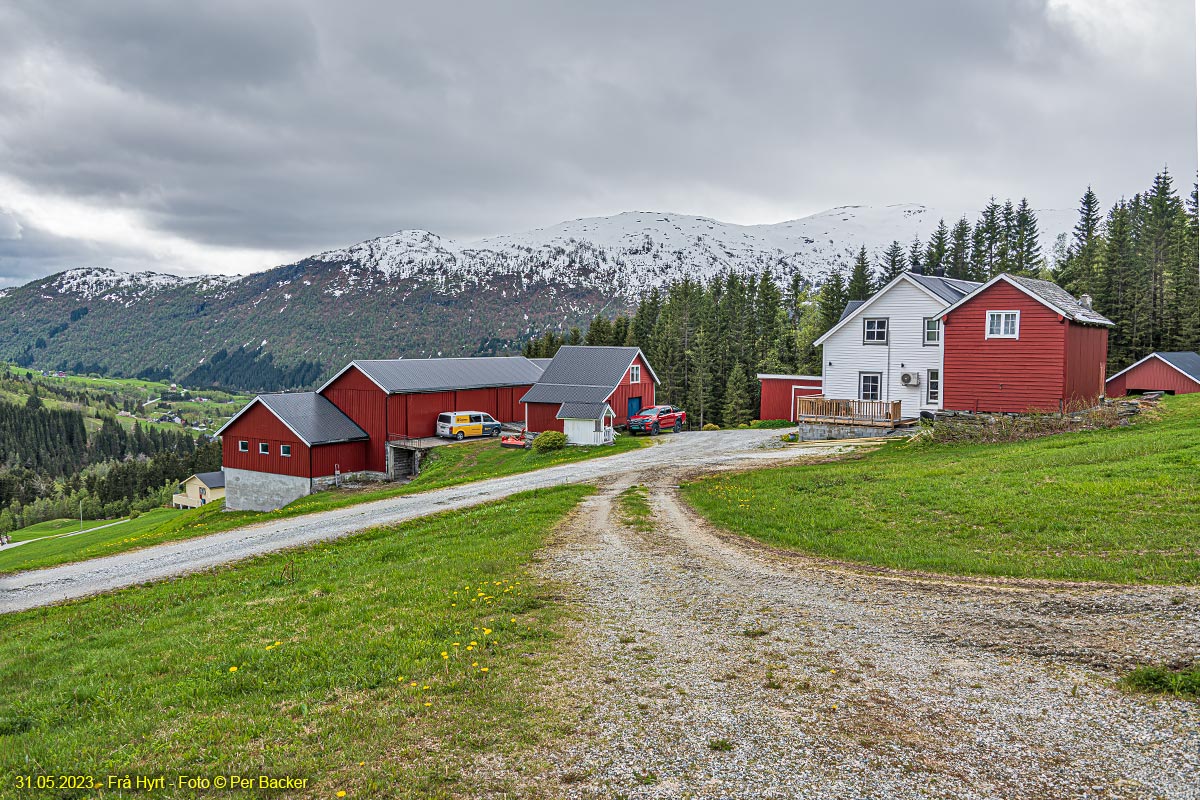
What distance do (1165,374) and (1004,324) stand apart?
A: 28.2 meters

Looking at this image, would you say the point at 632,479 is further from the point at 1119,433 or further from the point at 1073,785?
the point at 1073,785

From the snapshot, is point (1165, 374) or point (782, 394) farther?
point (782, 394)

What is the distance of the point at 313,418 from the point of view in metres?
47.0

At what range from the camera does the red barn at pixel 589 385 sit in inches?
1876

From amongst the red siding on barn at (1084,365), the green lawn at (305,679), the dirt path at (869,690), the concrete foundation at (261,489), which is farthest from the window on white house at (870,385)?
the concrete foundation at (261,489)

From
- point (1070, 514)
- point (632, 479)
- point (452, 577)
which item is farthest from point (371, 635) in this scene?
point (632, 479)

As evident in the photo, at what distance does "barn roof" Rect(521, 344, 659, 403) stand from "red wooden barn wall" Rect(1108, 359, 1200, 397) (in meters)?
38.3

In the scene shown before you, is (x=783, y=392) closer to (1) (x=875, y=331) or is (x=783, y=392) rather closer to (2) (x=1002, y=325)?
(1) (x=875, y=331)

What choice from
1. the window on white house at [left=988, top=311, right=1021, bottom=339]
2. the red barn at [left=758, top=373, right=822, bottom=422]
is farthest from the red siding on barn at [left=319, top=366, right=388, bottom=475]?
the window on white house at [left=988, top=311, right=1021, bottom=339]

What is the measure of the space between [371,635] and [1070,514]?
46.9 feet

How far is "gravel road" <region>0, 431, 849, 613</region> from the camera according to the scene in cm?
1812

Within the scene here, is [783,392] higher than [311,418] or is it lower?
higher

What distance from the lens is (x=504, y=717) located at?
23.0 feet

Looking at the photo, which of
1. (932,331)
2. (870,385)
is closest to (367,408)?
(870,385)
